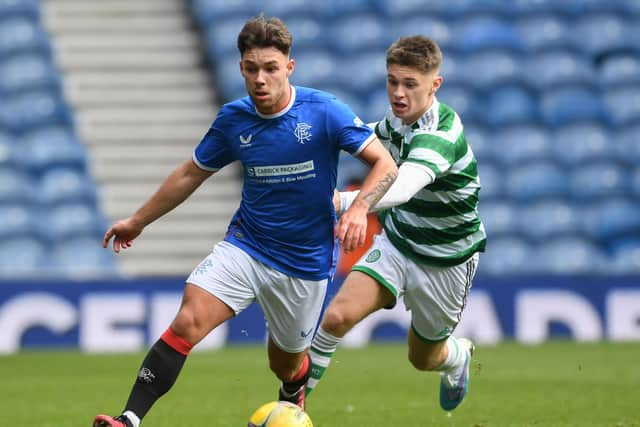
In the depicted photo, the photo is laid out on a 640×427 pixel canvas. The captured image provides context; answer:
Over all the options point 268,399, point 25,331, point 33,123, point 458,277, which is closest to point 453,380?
point 458,277

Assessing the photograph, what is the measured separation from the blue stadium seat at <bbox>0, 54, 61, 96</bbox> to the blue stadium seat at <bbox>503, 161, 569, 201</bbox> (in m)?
6.06

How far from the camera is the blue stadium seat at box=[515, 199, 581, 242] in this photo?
15.3 metres

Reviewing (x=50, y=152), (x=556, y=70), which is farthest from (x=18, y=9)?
(x=556, y=70)

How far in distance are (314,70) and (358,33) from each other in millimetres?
1113

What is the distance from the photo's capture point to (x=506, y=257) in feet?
49.0

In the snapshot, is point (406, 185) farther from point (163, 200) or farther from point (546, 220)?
point (546, 220)

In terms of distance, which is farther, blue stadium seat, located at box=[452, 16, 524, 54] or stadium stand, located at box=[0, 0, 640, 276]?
blue stadium seat, located at box=[452, 16, 524, 54]

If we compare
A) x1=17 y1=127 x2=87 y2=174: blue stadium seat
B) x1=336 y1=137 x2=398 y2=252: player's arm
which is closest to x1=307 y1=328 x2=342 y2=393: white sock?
x1=336 y1=137 x2=398 y2=252: player's arm

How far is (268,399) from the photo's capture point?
28.7 ft

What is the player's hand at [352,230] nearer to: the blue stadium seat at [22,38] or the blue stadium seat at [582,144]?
the blue stadium seat at [582,144]

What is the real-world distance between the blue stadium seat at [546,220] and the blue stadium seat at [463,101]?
152 centimetres

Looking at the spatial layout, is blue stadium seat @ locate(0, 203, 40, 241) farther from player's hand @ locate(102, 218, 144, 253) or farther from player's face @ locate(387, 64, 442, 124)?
player's face @ locate(387, 64, 442, 124)

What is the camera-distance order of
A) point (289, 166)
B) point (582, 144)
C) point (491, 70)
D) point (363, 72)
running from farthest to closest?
point (491, 70)
point (363, 72)
point (582, 144)
point (289, 166)

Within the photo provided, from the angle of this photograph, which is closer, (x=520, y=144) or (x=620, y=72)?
(x=520, y=144)
